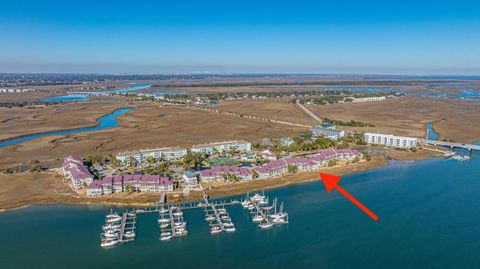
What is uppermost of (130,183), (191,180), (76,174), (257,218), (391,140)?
(76,174)

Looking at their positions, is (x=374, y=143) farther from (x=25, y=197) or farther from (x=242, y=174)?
(x=25, y=197)

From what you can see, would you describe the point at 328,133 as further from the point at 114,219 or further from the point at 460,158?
the point at 114,219

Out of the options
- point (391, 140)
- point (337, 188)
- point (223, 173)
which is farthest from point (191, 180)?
point (391, 140)

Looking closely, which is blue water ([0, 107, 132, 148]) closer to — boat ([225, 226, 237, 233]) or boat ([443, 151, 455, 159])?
boat ([225, 226, 237, 233])

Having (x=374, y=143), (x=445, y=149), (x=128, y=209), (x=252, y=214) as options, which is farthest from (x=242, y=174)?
(x=445, y=149)

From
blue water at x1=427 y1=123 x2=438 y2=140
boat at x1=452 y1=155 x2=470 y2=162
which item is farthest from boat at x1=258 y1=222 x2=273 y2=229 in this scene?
blue water at x1=427 y1=123 x2=438 y2=140

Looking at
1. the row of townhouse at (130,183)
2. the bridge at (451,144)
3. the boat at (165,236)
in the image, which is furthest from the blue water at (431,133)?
the boat at (165,236)
